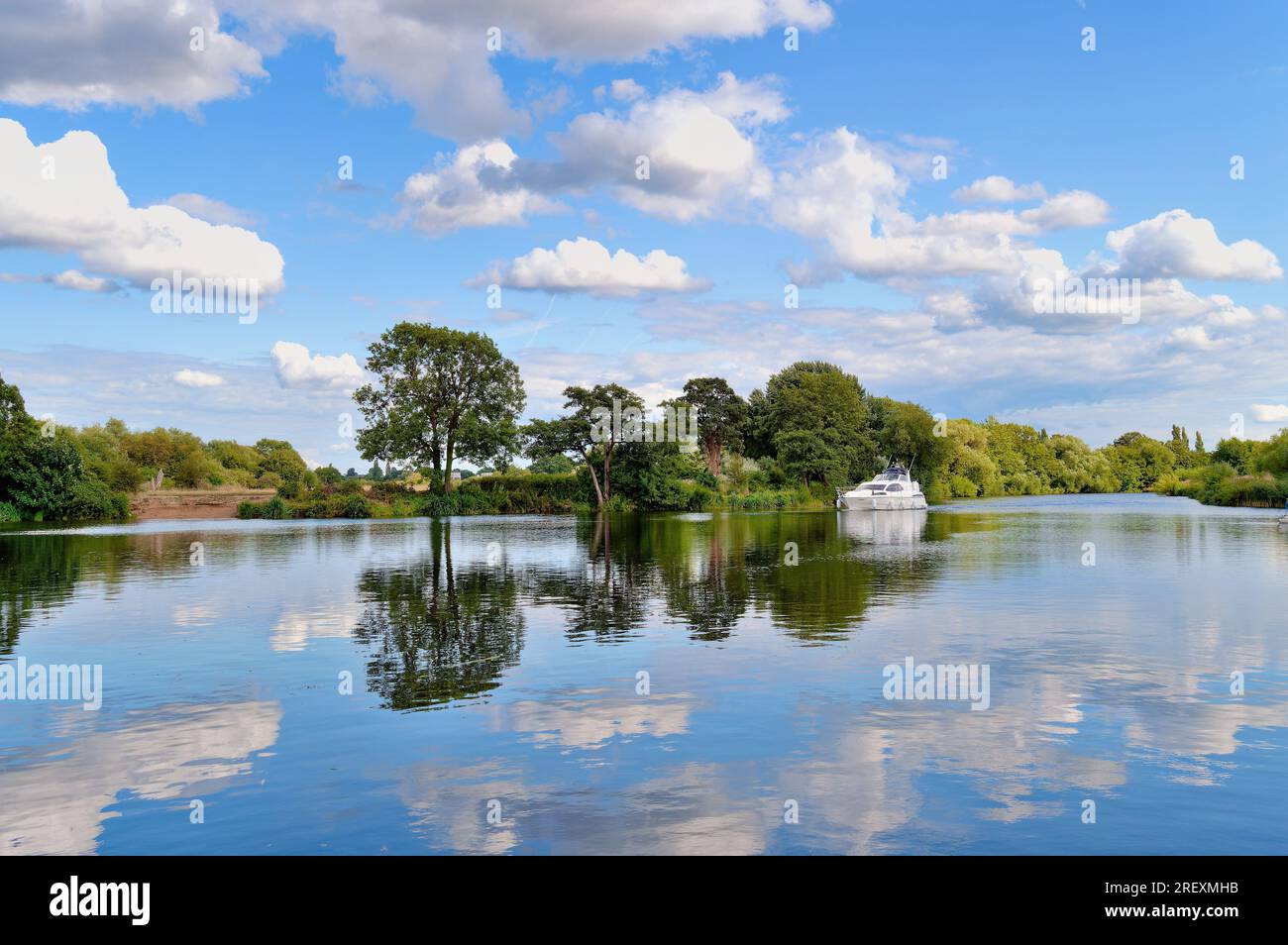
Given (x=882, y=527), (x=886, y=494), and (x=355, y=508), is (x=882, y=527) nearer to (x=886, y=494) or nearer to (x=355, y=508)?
(x=886, y=494)

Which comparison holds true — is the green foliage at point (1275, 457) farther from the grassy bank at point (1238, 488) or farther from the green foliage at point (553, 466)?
the green foliage at point (553, 466)

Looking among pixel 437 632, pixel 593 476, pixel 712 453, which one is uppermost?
pixel 712 453

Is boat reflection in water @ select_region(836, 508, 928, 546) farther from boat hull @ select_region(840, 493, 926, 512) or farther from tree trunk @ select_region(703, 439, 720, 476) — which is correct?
tree trunk @ select_region(703, 439, 720, 476)

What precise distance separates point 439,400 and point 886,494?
40834mm

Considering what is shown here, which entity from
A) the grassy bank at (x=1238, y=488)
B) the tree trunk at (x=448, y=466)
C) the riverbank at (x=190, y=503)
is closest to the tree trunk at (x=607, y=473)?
the tree trunk at (x=448, y=466)

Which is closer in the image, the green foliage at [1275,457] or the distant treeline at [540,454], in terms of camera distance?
the distant treeline at [540,454]

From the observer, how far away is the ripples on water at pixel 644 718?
27.4 ft

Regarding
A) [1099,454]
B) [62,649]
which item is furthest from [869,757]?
[1099,454]

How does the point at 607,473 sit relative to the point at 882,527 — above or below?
above

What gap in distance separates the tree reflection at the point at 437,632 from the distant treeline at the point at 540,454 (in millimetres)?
46682

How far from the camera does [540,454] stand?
7931 cm

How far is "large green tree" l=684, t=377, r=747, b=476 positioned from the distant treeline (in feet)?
0.54

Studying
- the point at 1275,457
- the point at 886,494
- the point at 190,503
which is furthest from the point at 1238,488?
the point at 190,503
